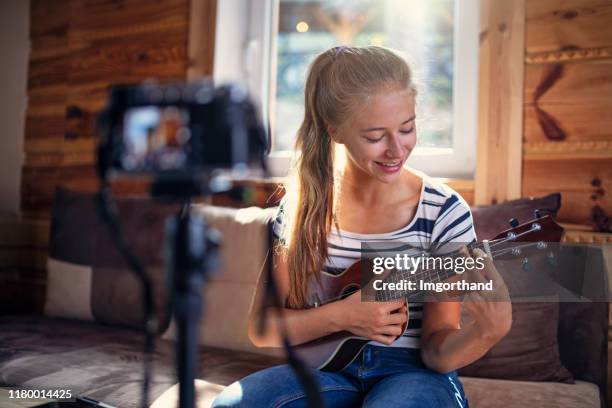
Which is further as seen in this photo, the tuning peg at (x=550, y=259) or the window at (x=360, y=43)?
the window at (x=360, y=43)

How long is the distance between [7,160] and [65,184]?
356 mm

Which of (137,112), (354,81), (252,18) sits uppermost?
(252,18)

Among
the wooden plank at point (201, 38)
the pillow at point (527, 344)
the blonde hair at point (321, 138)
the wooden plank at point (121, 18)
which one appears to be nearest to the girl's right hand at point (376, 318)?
the blonde hair at point (321, 138)

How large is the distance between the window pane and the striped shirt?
0.62 m

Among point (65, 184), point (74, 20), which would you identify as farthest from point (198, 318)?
point (74, 20)

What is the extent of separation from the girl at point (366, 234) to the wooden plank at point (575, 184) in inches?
21.5

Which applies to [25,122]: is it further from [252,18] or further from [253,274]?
[253,274]

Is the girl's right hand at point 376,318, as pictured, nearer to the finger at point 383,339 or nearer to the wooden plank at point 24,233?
the finger at point 383,339

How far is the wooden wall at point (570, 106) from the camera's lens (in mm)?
1475

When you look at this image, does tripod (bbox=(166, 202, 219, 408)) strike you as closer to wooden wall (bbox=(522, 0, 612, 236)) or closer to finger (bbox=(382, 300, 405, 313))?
finger (bbox=(382, 300, 405, 313))

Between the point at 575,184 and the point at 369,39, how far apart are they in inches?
32.9

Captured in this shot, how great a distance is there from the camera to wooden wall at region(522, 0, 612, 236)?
1475 mm

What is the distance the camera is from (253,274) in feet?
5.37

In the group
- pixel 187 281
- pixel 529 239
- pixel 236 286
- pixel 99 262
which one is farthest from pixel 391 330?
pixel 99 262
